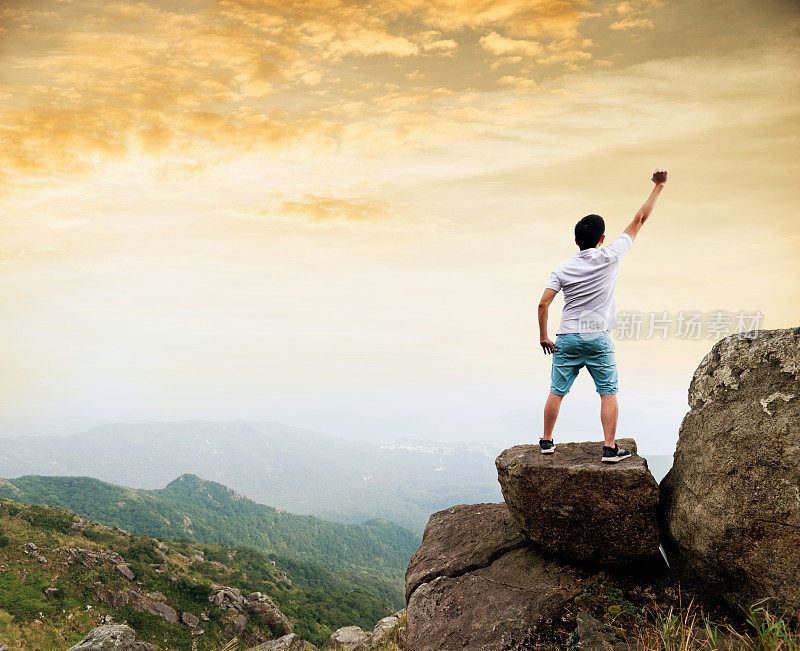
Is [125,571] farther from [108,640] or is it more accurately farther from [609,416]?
[609,416]

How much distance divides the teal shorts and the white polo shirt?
149mm

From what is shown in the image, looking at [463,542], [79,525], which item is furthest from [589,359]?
[79,525]

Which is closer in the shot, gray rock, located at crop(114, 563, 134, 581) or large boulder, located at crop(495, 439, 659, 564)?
large boulder, located at crop(495, 439, 659, 564)

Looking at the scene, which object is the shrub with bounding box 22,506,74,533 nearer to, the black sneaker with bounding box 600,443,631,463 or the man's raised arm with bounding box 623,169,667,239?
the black sneaker with bounding box 600,443,631,463

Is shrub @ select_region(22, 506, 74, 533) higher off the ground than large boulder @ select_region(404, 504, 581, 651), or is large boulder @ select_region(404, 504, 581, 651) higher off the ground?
large boulder @ select_region(404, 504, 581, 651)

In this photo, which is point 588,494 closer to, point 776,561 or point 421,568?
point 776,561

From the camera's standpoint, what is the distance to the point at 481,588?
27.3 ft

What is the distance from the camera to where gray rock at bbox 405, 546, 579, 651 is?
7164mm

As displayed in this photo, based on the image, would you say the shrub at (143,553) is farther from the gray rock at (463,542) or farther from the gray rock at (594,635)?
the gray rock at (594,635)

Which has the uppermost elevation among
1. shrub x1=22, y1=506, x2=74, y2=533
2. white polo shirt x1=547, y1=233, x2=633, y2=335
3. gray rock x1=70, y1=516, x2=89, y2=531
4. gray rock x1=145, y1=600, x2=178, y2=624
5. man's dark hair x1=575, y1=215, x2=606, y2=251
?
man's dark hair x1=575, y1=215, x2=606, y2=251

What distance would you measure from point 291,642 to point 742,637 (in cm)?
3089

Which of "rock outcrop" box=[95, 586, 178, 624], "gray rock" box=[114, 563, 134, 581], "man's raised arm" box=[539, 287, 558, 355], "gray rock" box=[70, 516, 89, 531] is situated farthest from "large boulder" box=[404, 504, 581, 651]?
"gray rock" box=[70, 516, 89, 531]

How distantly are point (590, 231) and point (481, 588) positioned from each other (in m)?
6.61

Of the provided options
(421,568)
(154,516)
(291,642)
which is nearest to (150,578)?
(291,642)
